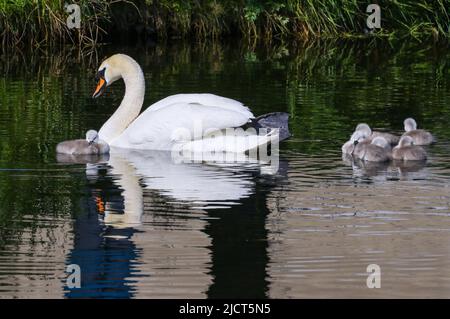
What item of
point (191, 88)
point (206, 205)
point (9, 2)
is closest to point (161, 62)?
point (9, 2)

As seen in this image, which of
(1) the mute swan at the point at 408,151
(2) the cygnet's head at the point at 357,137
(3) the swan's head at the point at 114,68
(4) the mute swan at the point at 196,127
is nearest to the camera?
(1) the mute swan at the point at 408,151

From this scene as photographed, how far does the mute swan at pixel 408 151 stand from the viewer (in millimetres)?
12688

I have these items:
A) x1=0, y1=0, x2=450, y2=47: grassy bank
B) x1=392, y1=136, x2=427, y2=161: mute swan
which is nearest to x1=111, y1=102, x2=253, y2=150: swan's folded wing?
x1=392, y1=136, x2=427, y2=161: mute swan

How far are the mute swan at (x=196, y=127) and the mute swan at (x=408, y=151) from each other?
Answer: 1.17 metres

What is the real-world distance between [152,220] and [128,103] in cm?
425

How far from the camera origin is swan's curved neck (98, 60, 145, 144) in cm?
1412

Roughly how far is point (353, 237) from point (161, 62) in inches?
513

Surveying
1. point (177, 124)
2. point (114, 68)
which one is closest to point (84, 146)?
point (177, 124)

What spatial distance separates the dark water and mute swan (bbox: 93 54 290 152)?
21 centimetres

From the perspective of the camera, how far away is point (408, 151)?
1272cm

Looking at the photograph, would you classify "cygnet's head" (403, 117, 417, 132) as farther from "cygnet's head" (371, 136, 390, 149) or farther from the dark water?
"cygnet's head" (371, 136, 390, 149)
